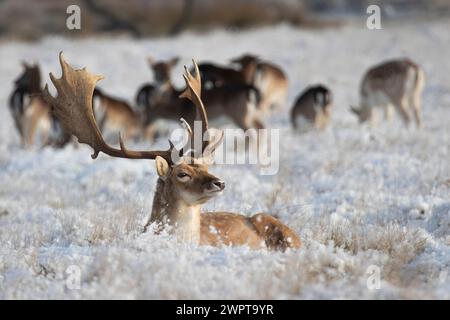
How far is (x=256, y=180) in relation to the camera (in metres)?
9.55

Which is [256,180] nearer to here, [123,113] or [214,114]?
[214,114]

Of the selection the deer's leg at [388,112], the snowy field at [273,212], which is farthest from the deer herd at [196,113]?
the snowy field at [273,212]

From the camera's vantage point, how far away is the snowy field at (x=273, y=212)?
15.7 ft

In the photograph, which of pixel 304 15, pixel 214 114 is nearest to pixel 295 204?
pixel 214 114

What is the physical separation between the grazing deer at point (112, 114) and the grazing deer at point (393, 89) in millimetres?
4259

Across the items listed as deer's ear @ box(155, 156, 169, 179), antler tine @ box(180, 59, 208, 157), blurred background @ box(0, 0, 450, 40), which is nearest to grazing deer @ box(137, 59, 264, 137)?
antler tine @ box(180, 59, 208, 157)

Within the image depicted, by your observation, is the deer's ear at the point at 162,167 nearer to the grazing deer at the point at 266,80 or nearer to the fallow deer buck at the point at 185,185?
the fallow deer buck at the point at 185,185

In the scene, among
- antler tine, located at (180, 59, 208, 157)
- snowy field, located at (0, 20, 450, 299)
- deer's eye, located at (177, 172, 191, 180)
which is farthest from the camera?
antler tine, located at (180, 59, 208, 157)

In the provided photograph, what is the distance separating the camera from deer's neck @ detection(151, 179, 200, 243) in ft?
19.2

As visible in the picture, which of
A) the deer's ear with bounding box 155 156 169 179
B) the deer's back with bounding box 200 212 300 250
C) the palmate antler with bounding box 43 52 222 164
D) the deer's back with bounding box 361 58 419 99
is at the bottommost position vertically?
the deer's back with bounding box 200 212 300 250

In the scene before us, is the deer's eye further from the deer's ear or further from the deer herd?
the deer's ear

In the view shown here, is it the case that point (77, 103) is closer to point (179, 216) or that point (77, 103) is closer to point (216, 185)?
point (179, 216)

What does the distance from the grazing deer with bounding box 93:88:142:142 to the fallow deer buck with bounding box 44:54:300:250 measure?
8.92 metres
